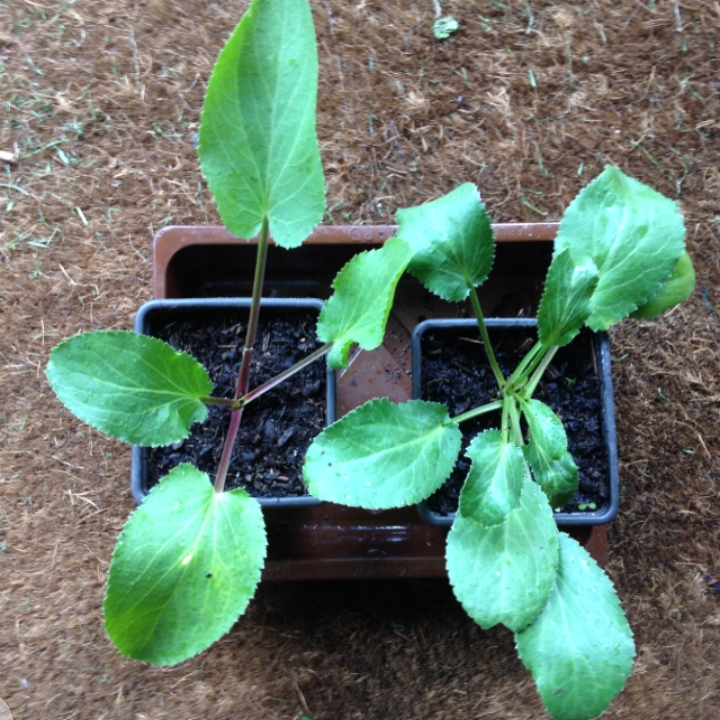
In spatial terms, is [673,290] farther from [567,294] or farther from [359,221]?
[359,221]

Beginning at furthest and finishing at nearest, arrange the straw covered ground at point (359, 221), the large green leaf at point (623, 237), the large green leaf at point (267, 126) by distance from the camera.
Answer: the straw covered ground at point (359, 221) → the large green leaf at point (623, 237) → the large green leaf at point (267, 126)

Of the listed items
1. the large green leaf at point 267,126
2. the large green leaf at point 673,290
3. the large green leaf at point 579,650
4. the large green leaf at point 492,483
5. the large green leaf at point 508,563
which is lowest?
the large green leaf at point 579,650

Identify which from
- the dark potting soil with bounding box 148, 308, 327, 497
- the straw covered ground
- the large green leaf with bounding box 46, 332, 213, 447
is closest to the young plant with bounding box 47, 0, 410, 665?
the large green leaf with bounding box 46, 332, 213, 447

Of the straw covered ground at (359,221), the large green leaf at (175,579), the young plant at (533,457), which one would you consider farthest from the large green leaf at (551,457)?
the straw covered ground at (359,221)

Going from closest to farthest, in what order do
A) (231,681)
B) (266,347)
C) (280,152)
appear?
(280,152)
(266,347)
(231,681)

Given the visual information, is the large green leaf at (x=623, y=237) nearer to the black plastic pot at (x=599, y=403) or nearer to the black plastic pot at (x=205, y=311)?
the black plastic pot at (x=599, y=403)

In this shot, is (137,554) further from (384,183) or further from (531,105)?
(531,105)

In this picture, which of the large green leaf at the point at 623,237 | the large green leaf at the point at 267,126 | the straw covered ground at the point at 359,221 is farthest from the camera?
the straw covered ground at the point at 359,221

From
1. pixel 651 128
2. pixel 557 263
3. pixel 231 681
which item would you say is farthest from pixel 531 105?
pixel 231 681
